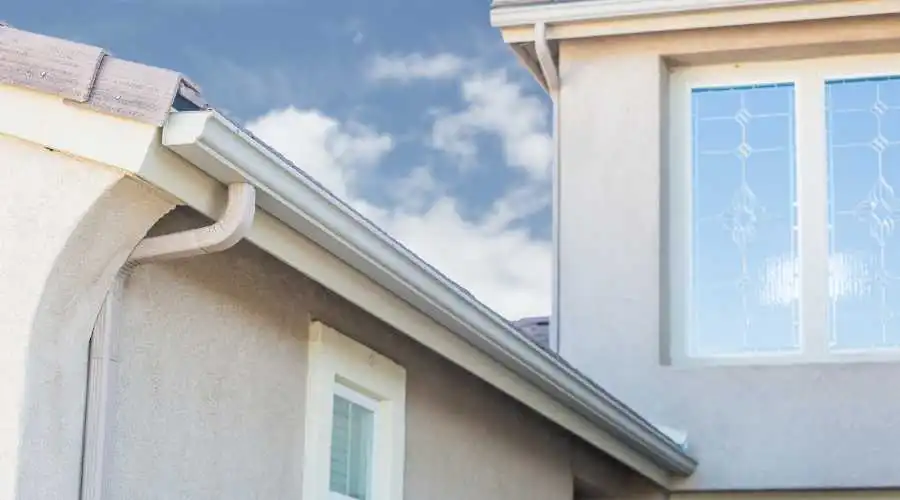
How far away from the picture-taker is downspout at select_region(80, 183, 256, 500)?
498 cm

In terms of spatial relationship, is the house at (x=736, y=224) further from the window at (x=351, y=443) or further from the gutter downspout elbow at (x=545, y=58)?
the window at (x=351, y=443)

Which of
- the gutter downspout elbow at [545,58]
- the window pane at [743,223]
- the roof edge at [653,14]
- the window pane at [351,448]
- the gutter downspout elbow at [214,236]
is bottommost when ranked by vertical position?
the window pane at [351,448]

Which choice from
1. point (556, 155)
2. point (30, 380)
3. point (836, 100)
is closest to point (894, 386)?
point (836, 100)

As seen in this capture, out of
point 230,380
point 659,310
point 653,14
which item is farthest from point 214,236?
point 653,14

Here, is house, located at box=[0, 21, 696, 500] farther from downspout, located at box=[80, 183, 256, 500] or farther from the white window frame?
the white window frame

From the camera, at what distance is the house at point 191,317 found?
15.6ft

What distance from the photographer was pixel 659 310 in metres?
10.4

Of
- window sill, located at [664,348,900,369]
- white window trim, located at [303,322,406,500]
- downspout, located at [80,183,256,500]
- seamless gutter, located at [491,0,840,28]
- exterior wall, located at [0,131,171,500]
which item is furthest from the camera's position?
seamless gutter, located at [491,0,840,28]

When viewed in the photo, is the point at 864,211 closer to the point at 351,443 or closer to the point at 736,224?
the point at 736,224

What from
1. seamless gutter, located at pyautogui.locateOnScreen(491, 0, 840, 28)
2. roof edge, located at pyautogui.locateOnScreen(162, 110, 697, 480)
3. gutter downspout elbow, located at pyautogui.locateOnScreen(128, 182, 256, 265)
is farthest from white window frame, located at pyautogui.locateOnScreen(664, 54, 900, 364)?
gutter downspout elbow, located at pyautogui.locateOnScreen(128, 182, 256, 265)

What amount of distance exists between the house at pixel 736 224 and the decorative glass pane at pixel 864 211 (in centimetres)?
1

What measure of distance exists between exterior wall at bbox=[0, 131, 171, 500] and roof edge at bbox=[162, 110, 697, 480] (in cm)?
27

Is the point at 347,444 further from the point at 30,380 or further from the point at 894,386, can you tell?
the point at 894,386

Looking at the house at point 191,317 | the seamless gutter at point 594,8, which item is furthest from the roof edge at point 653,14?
the house at point 191,317
